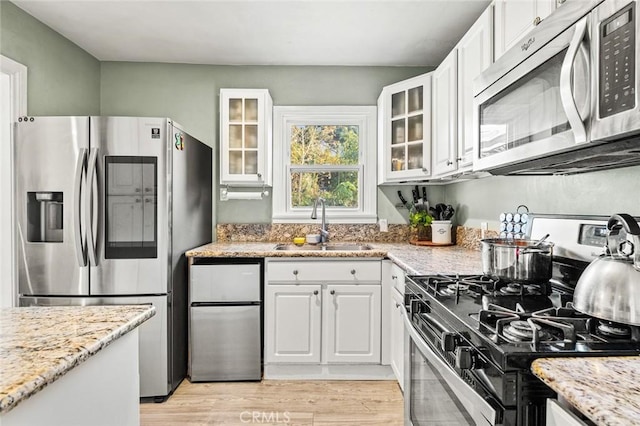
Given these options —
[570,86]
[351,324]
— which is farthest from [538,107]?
[351,324]

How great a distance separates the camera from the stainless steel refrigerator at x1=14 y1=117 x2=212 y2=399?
230 centimetres

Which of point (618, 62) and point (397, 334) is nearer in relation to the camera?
point (618, 62)

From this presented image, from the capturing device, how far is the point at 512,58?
1340mm

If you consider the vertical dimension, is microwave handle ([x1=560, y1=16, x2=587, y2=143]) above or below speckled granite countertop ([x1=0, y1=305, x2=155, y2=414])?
above

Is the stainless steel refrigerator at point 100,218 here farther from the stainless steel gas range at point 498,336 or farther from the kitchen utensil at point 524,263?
the kitchen utensil at point 524,263

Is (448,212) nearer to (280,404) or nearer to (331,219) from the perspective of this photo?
(331,219)

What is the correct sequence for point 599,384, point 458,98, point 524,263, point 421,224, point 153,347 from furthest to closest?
1. point 421,224
2. point 153,347
3. point 458,98
4. point 524,263
5. point 599,384

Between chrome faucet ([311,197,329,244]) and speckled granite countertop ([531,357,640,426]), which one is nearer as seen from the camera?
speckled granite countertop ([531,357,640,426])

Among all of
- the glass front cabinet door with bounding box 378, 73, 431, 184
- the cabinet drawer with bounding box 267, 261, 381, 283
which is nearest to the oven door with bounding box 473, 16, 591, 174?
the glass front cabinet door with bounding box 378, 73, 431, 184

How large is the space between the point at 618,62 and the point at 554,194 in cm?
111

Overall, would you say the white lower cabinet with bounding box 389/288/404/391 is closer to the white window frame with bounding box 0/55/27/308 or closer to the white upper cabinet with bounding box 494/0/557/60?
the white upper cabinet with bounding box 494/0/557/60

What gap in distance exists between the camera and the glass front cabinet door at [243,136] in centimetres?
305

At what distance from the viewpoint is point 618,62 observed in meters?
0.88

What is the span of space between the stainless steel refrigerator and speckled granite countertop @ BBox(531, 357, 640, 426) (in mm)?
2215
